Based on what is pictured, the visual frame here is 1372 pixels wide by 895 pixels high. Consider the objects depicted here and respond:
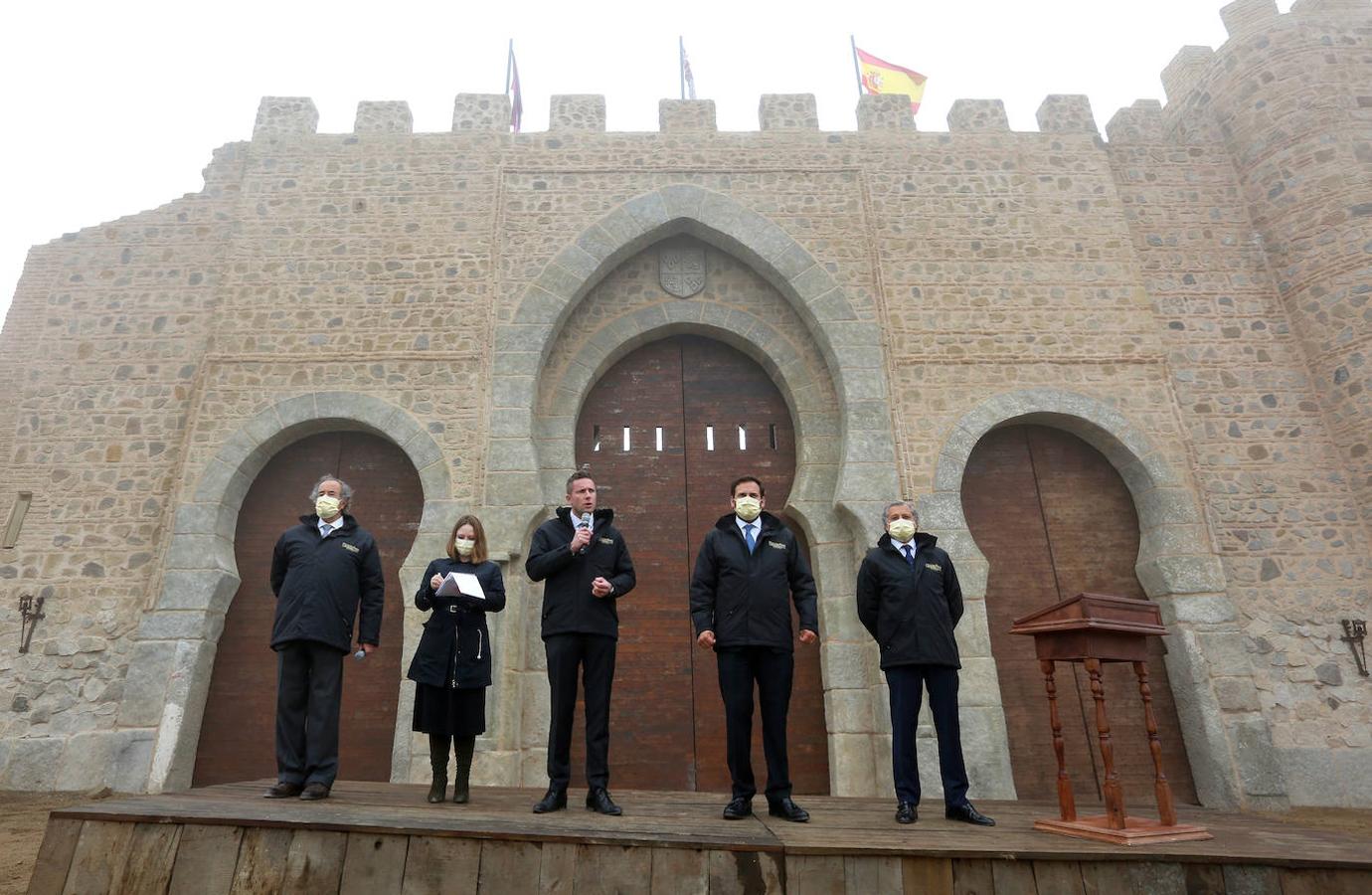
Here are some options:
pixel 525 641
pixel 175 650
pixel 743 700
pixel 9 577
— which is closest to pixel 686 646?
pixel 525 641

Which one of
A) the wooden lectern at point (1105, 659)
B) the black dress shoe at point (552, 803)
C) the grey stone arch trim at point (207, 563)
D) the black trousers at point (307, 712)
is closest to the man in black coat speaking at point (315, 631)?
the black trousers at point (307, 712)

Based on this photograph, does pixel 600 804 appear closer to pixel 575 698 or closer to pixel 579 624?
pixel 575 698

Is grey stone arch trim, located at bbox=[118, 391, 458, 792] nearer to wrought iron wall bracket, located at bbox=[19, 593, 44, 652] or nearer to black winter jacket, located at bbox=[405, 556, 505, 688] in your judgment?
wrought iron wall bracket, located at bbox=[19, 593, 44, 652]

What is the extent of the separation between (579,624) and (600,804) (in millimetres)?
1008

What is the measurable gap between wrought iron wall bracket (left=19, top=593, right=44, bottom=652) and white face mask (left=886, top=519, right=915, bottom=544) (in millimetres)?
8485

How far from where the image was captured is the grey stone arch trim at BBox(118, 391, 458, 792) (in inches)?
288

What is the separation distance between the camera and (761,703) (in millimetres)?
4441

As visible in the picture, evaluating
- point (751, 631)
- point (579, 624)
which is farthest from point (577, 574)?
point (751, 631)

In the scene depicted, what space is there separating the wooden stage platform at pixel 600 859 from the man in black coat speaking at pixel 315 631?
0.86 metres

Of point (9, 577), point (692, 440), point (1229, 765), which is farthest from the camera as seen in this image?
point (692, 440)

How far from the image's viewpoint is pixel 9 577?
7859 millimetres

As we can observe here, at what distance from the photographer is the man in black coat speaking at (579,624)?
14.5 ft

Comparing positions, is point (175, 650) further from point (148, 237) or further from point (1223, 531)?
point (1223, 531)

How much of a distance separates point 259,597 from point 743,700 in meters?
6.21
